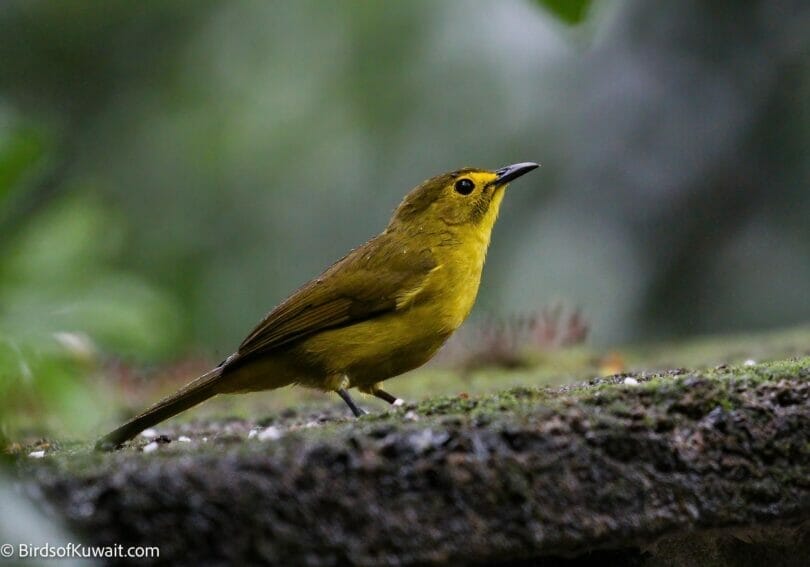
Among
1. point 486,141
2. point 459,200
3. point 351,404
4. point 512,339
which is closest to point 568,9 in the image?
point 351,404

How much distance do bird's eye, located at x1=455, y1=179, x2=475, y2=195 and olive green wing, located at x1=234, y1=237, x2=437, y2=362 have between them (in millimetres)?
456

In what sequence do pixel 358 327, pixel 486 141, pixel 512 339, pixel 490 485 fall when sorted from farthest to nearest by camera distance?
pixel 486 141 → pixel 512 339 → pixel 358 327 → pixel 490 485

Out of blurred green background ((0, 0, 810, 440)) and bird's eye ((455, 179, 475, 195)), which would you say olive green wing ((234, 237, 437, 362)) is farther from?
blurred green background ((0, 0, 810, 440))

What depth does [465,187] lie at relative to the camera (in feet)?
14.6

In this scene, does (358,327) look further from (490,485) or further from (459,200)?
(490,485)

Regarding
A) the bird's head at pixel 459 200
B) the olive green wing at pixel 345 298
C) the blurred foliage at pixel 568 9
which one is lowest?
the blurred foliage at pixel 568 9

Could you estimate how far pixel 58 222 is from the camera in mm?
1318

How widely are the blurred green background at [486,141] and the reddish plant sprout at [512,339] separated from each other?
2.69ft

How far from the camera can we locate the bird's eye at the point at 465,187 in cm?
444

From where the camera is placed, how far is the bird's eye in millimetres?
4438

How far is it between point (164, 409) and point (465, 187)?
1.71 meters

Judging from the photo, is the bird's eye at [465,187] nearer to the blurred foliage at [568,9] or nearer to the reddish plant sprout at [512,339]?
the reddish plant sprout at [512,339]

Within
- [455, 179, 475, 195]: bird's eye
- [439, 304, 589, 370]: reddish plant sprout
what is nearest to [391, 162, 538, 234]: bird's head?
[455, 179, 475, 195]: bird's eye

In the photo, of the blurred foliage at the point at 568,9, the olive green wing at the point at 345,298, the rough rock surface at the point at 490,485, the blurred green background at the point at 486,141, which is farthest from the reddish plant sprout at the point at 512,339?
the blurred foliage at the point at 568,9
